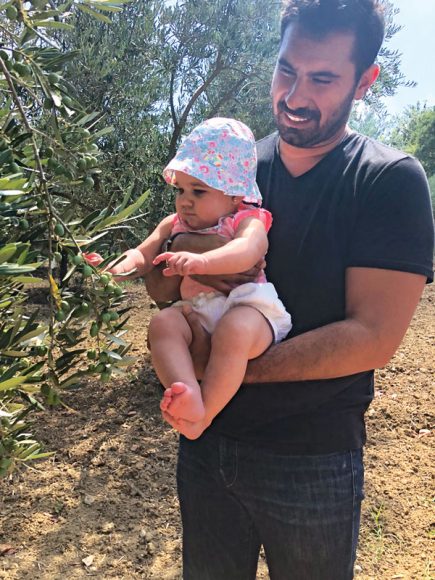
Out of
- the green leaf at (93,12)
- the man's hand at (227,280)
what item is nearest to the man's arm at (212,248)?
the man's hand at (227,280)

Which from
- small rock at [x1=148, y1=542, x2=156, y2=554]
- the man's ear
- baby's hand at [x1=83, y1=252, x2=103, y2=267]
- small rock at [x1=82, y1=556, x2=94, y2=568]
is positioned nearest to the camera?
baby's hand at [x1=83, y1=252, x2=103, y2=267]

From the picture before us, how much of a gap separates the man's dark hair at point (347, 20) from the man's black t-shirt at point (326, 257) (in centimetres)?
27

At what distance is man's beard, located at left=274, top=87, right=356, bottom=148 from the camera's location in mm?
1824

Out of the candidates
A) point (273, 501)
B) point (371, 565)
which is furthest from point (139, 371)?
point (273, 501)

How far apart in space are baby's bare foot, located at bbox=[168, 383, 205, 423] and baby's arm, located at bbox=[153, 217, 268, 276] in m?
0.30

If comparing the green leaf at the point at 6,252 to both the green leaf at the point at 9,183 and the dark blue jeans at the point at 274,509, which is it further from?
the dark blue jeans at the point at 274,509

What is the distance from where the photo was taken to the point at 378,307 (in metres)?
1.65

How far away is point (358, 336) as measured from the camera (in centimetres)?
164

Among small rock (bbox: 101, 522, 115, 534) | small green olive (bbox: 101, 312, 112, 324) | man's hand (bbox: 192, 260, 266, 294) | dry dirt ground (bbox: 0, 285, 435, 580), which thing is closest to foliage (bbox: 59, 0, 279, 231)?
dry dirt ground (bbox: 0, 285, 435, 580)

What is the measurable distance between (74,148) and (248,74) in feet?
16.5

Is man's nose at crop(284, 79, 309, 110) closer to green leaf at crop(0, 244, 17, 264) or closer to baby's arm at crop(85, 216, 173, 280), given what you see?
baby's arm at crop(85, 216, 173, 280)

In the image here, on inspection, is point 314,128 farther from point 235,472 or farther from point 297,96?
point 235,472

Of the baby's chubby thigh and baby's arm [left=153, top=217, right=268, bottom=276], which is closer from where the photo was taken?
baby's arm [left=153, top=217, right=268, bottom=276]

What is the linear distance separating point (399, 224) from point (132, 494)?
10.1 ft
